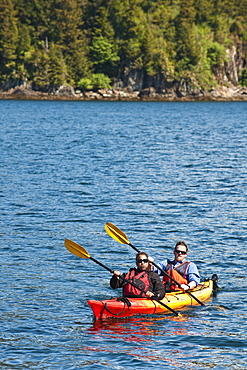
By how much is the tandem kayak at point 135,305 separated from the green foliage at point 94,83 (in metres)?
126

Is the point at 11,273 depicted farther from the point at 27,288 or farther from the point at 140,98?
the point at 140,98

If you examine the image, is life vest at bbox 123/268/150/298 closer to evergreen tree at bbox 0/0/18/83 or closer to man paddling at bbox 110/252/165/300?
man paddling at bbox 110/252/165/300

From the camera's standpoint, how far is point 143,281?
14.4 metres

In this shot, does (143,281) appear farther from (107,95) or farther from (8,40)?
(8,40)

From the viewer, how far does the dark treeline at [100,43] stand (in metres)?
139

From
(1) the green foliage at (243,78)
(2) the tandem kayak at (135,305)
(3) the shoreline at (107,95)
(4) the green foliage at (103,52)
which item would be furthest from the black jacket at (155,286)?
(1) the green foliage at (243,78)

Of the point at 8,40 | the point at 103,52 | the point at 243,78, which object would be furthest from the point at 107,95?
the point at 243,78

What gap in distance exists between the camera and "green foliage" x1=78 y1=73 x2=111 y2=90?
138000 mm

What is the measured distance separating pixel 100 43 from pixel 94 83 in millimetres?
11467

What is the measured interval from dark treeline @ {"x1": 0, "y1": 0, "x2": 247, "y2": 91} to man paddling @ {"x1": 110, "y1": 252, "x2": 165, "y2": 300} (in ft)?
409

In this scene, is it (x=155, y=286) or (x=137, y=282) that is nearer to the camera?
(x=137, y=282)

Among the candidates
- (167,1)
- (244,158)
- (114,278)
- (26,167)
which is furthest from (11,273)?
(167,1)

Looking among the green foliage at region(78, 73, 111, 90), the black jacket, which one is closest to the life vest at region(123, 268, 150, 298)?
the black jacket

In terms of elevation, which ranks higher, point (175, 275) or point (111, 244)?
point (175, 275)
